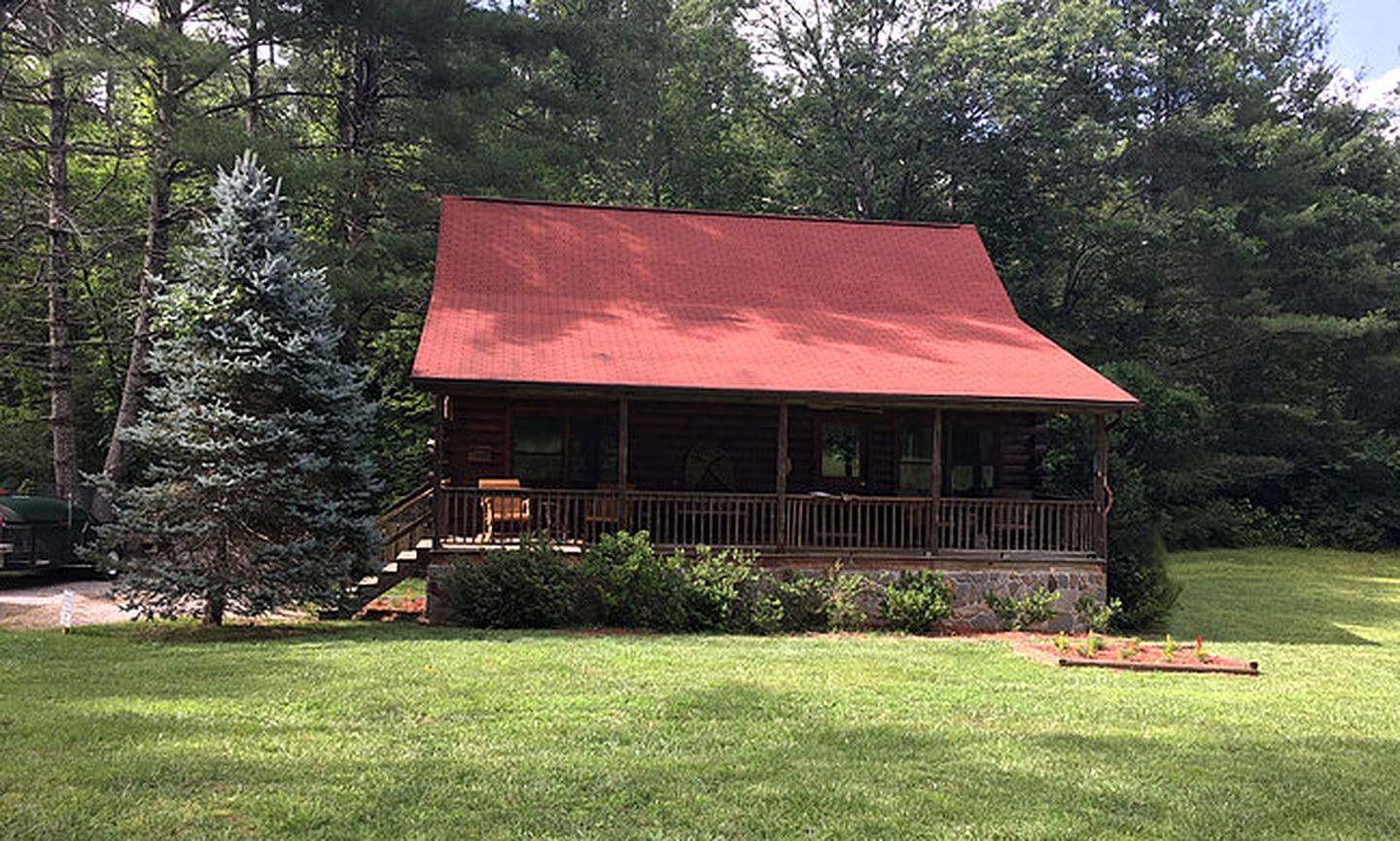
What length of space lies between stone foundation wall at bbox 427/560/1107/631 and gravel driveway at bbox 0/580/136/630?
974 cm

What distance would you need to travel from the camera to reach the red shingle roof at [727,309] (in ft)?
50.1

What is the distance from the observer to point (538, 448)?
1738cm

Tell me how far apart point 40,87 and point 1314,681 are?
23730 mm

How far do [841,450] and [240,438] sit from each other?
32.4ft

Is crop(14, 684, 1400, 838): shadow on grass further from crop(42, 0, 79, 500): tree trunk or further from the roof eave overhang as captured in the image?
crop(42, 0, 79, 500): tree trunk

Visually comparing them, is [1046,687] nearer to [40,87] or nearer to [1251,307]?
[40,87]

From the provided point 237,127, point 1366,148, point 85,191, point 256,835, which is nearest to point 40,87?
point 237,127

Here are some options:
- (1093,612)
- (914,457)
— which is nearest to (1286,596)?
(1093,612)

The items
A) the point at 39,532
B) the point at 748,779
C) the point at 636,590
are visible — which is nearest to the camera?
the point at 748,779

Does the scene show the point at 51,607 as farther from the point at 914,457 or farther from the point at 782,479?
the point at 914,457

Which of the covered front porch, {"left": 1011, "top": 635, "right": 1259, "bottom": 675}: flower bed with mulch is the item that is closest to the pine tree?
the covered front porch

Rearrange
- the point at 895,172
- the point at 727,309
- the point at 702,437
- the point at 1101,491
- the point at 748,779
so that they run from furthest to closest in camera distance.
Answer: the point at 895,172, the point at 727,309, the point at 702,437, the point at 1101,491, the point at 748,779

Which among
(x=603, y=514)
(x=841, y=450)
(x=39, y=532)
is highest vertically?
(x=841, y=450)

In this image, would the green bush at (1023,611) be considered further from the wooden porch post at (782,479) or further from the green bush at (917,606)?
the wooden porch post at (782,479)
